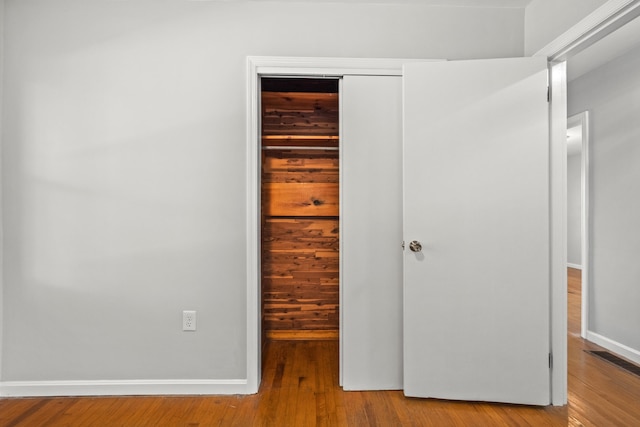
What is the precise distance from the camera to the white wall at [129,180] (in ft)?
7.30

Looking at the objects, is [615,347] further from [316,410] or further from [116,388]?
[116,388]

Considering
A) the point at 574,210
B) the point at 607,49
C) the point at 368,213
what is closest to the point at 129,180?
the point at 368,213

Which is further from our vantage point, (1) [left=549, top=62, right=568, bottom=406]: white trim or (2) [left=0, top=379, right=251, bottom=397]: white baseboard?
(2) [left=0, top=379, right=251, bottom=397]: white baseboard

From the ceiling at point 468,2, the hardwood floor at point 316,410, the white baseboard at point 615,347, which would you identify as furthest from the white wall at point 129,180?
the white baseboard at point 615,347

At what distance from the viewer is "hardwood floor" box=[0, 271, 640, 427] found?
194cm

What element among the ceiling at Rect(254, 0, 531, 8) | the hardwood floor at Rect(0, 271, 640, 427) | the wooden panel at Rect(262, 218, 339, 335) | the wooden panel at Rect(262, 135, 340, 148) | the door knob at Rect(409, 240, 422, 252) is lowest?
the hardwood floor at Rect(0, 271, 640, 427)

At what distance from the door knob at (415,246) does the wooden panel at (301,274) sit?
119cm

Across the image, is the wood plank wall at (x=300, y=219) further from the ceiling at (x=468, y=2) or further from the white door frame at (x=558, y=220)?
the white door frame at (x=558, y=220)

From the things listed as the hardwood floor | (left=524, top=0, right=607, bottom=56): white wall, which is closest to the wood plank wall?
the hardwood floor

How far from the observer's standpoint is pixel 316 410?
204 centimetres

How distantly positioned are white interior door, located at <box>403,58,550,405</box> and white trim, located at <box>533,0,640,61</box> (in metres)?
0.10

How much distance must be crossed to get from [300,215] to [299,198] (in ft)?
0.50

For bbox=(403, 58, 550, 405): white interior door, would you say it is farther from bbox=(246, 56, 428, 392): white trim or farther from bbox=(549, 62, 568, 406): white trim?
bbox=(246, 56, 428, 392): white trim

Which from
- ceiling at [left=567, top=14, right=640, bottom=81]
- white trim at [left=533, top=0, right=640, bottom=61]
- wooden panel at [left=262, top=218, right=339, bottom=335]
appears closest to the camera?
white trim at [left=533, top=0, right=640, bottom=61]
